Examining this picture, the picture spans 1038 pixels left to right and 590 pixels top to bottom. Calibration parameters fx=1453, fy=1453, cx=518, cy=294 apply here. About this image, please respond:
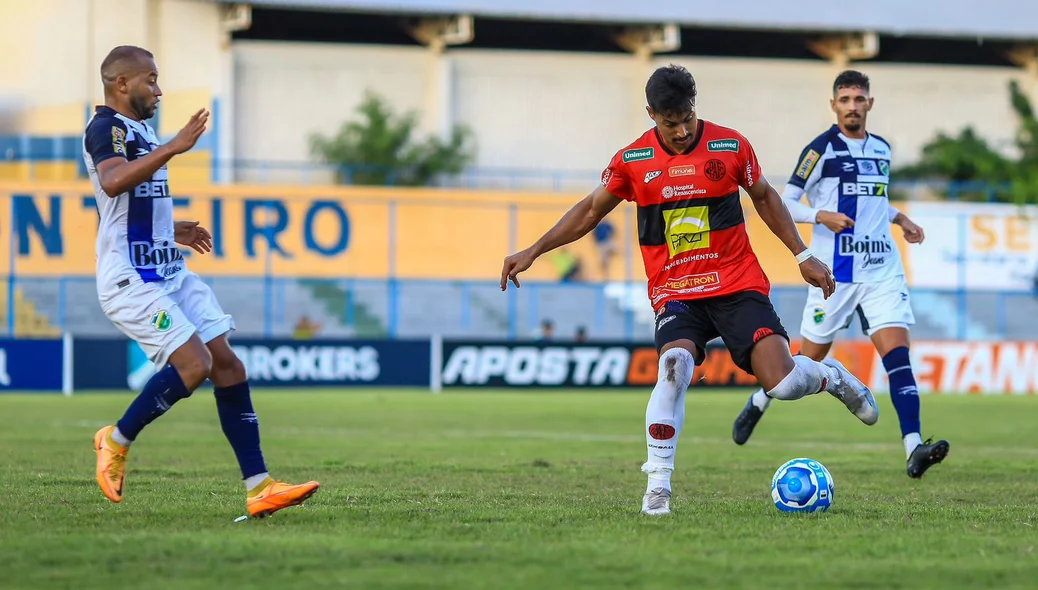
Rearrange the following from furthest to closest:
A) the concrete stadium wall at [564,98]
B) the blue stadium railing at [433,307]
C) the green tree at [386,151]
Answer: the concrete stadium wall at [564,98] < the green tree at [386,151] < the blue stadium railing at [433,307]

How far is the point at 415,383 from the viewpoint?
86.9 ft

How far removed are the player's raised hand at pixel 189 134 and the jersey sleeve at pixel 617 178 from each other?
1966 millimetres

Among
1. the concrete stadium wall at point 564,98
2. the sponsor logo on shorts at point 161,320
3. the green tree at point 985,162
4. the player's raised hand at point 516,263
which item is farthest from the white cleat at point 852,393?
the green tree at point 985,162

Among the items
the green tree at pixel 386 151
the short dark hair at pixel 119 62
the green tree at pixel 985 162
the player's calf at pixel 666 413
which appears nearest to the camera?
the short dark hair at pixel 119 62

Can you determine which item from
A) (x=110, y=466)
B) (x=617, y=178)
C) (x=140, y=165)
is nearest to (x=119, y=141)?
(x=140, y=165)

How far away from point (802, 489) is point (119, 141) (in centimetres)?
361

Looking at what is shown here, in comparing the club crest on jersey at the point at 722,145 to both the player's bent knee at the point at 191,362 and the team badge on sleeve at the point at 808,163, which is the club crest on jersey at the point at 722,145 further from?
the team badge on sleeve at the point at 808,163

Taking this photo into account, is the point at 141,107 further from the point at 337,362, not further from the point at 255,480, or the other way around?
the point at 337,362

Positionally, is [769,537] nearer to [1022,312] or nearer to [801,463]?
[801,463]

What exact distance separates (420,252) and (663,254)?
3156cm

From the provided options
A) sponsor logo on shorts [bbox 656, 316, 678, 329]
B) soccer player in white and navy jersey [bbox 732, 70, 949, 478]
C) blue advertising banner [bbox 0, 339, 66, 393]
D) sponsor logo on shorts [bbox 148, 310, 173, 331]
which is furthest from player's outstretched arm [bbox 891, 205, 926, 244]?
blue advertising banner [bbox 0, 339, 66, 393]

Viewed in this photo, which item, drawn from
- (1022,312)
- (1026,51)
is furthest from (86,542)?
(1026,51)

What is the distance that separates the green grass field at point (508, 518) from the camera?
495cm

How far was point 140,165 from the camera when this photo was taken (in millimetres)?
6355
